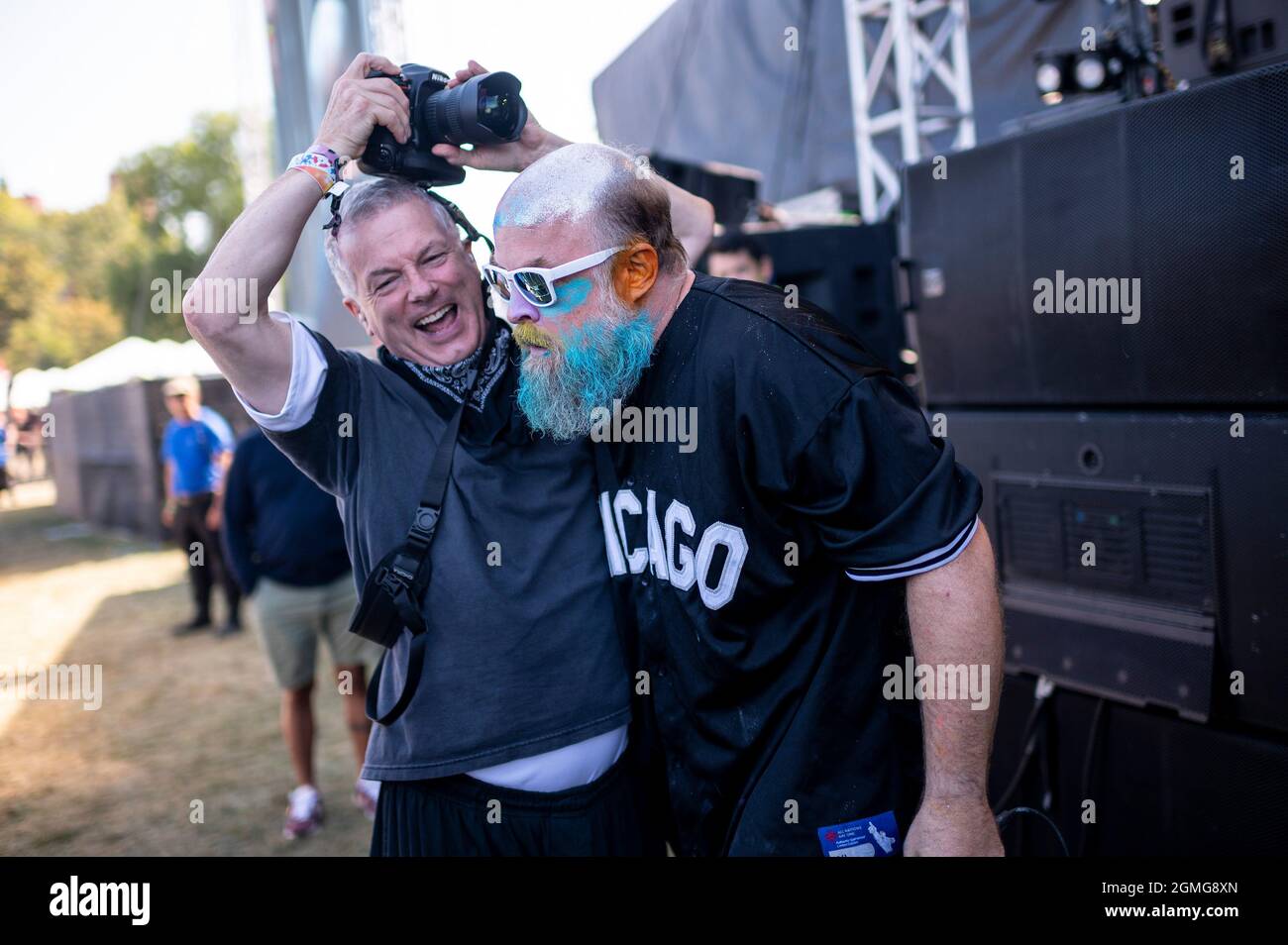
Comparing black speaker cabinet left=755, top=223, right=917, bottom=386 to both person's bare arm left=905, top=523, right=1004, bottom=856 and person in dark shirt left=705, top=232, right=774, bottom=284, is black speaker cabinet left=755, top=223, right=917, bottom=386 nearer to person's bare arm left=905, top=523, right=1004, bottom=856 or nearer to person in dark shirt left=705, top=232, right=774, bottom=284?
person in dark shirt left=705, top=232, right=774, bottom=284

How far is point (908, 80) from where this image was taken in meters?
5.62

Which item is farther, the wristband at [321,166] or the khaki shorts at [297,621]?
the khaki shorts at [297,621]

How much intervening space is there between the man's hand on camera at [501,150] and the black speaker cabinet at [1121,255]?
1.27 m

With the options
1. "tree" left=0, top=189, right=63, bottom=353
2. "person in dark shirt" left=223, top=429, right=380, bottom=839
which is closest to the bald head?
"person in dark shirt" left=223, top=429, right=380, bottom=839

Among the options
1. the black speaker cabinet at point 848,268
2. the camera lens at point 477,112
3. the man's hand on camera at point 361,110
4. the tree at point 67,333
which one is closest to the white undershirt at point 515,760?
the man's hand on camera at point 361,110

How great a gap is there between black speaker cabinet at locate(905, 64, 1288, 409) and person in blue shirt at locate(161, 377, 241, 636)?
666 centimetres

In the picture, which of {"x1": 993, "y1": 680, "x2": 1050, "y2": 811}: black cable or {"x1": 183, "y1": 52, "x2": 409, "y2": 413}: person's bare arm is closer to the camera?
{"x1": 183, "y1": 52, "x2": 409, "y2": 413}: person's bare arm

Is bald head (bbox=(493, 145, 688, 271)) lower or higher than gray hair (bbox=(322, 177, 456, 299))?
lower

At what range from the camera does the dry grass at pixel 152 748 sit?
4348 millimetres

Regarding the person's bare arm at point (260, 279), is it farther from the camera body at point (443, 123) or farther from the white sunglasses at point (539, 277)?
the white sunglasses at point (539, 277)

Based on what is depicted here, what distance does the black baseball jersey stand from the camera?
1.41 metres

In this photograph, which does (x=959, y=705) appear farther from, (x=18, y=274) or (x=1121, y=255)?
(x=18, y=274)
